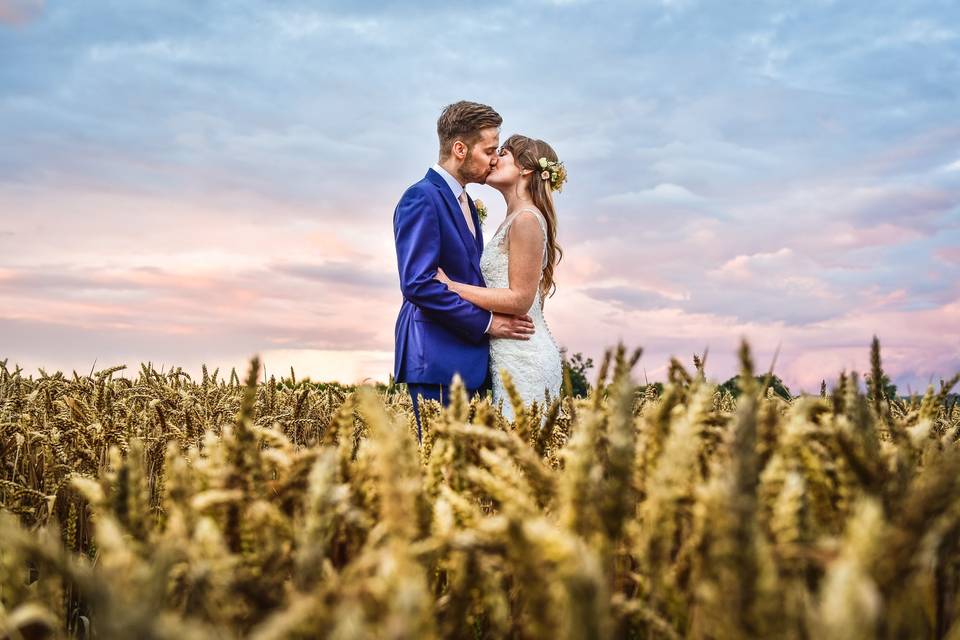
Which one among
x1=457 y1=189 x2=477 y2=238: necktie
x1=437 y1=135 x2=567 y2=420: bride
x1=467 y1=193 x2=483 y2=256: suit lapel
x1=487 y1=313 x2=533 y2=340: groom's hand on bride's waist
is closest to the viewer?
x1=487 y1=313 x2=533 y2=340: groom's hand on bride's waist

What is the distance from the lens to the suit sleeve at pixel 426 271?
6.50m

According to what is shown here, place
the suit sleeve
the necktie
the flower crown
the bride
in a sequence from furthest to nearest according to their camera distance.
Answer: the flower crown → the necktie → the bride → the suit sleeve

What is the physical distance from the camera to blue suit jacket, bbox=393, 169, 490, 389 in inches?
257

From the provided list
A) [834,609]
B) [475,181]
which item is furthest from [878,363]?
[475,181]

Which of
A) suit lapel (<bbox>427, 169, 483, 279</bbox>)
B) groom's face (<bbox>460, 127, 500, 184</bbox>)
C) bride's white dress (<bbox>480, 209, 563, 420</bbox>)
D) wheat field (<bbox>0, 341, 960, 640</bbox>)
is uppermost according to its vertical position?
groom's face (<bbox>460, 127, 500, 184</bbox>)

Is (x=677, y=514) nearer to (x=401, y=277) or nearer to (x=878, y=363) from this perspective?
(x=878, y=363)

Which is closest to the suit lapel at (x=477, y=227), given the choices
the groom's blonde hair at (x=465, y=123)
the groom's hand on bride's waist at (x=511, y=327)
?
the groom's blonde hair at (x=465, y=123)

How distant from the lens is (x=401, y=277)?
6.71 metres

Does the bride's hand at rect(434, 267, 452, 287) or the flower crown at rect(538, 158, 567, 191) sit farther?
the flower crown at rect(538, 158, 567, 191)

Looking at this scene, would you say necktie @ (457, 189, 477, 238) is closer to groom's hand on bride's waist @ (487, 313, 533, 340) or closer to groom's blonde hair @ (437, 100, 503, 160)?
groom's blonde hair @ (437, 100, 503, 160)

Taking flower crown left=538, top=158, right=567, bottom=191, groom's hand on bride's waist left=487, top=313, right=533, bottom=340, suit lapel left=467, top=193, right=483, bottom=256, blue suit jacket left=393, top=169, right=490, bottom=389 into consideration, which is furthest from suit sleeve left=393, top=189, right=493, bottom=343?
flower crown left=538, top=158, right=567, bottom=191

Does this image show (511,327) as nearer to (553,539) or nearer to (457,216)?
(457,216)

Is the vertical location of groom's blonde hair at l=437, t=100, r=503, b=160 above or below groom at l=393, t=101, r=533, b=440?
above

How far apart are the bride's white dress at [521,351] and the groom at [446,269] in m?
0.11
